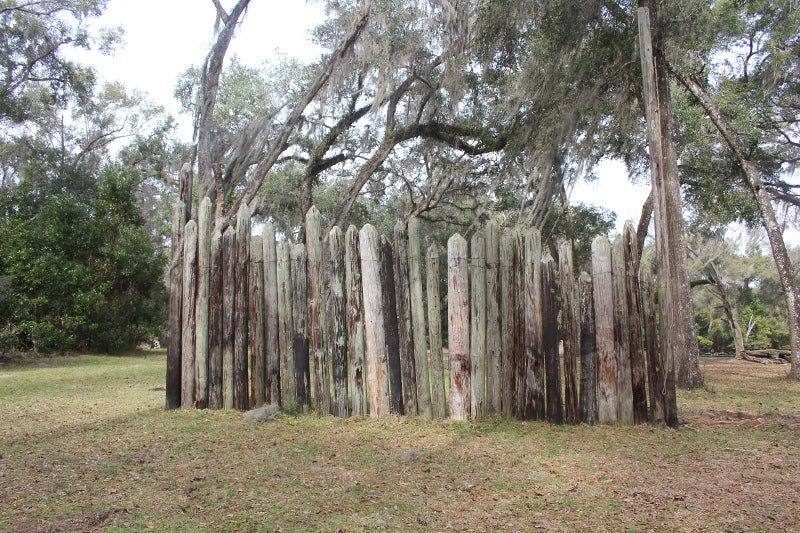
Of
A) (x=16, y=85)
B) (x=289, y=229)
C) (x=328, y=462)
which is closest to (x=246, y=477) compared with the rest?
(x=328, y=462)

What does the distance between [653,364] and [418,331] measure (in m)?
2.19

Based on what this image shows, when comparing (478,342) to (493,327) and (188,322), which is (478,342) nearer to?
(493,327)

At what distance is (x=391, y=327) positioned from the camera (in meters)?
5.75

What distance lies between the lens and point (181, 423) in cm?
566

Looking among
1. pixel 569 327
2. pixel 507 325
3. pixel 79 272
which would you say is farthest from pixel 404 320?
pixel 79 272

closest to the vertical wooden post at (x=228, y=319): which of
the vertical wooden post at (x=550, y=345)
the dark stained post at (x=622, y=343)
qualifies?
the vertical wooden post at (x=550, y=345)

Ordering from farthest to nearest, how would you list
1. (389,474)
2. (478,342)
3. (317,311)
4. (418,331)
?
(317,311), (418,331), (478,342), (389,474)

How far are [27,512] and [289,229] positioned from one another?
Result: 1871 cm

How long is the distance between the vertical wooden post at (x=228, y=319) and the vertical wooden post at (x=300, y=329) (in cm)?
70

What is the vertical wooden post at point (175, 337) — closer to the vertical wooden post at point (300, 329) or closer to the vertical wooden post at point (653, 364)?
the vertical wooden post at point (300, 329)

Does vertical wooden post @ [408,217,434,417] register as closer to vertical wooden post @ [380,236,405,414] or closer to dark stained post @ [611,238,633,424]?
vertical wooden post @ [380,236,405,414]

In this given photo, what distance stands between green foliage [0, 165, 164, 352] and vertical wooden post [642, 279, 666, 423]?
1392 centimetres

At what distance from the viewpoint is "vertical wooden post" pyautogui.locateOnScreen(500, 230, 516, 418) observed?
18.1 feet

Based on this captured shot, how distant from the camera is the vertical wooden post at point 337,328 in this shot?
5852 millimetres
